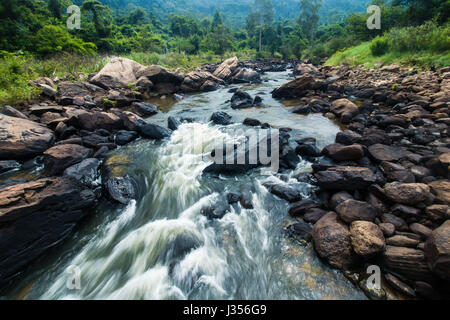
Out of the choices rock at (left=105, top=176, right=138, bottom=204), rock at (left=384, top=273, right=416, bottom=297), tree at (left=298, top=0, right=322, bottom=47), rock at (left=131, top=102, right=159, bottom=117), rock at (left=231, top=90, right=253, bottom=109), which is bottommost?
rock at (left=384, top=273, right=416, bottom=297)

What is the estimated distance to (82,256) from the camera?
3.35 m

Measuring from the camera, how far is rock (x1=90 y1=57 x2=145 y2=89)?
12.4 m

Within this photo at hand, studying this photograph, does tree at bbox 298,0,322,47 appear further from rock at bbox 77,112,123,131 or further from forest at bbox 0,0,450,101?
rock at bbox 77,112,123,131

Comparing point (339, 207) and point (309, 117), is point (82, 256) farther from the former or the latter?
point (309, 117)

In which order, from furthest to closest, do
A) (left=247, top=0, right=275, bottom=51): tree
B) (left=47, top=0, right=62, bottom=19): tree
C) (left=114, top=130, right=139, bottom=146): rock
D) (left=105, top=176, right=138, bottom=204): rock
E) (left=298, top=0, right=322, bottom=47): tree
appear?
A: (left=247, top=0, right=275, bottom=51): tree, (left=298, top=0, right=322, bottom=47): tree, (left=47, top=0, right=62, bottom=19): tree, (left=114, top=130, right=139, bottom=146): rock, (left=105, top=176, right=138, bottom=204): rock

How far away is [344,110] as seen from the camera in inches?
325

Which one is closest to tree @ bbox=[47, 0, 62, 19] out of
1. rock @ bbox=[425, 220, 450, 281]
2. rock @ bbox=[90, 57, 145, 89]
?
rock @ bbox=[90, 57, 145, 89]

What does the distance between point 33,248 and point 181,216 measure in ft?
7.73

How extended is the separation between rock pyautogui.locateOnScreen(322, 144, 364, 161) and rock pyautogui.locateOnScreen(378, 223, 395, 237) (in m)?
2.31

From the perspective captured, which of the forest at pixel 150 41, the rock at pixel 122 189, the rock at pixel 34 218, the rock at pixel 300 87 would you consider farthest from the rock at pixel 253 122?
the forest at pixel 150 41

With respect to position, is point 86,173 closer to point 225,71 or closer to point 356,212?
point 356,212

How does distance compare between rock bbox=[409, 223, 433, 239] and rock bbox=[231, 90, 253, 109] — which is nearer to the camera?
rock bbox=[409, 223, 433, 239]

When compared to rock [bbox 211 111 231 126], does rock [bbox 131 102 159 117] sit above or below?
above

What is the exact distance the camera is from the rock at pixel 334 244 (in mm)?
2800
